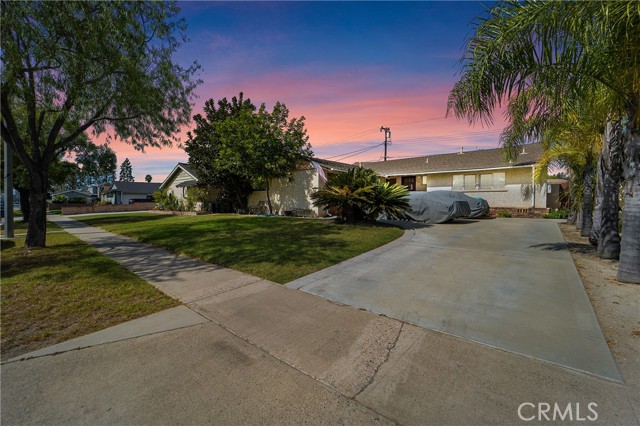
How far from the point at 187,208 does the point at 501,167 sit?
2460 centimetres

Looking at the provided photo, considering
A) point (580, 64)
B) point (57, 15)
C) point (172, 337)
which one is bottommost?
point (172, 337)

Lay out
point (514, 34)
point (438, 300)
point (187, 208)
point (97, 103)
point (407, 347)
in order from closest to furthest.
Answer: point (407, 347) → point (438, 300) → point (514, 34) → point (97, 103) → point (187, 208)

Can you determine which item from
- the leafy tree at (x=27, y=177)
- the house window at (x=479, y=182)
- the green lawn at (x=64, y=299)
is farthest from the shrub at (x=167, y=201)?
the house window at (x=479, y=182)

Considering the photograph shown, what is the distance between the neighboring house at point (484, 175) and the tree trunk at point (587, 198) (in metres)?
8.36

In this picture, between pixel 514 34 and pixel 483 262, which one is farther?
pixel 483 262

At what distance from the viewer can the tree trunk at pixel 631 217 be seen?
4.76m

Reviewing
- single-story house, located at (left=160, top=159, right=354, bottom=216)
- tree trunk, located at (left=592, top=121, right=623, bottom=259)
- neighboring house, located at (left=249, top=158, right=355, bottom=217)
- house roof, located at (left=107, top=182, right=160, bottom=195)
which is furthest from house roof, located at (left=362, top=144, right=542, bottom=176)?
house roof, located at (left=107, top=182, right=160, bottom=195)

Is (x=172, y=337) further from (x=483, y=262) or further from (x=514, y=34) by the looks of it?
(x=514, y=34)

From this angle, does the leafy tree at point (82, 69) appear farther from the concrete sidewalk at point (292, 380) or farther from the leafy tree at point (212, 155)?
the leafy tree at point (212, 155)

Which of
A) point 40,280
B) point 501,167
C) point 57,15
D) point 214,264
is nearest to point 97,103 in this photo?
point 57,15

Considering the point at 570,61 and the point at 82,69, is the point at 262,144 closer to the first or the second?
the point at 82,69

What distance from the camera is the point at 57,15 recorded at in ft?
18.9

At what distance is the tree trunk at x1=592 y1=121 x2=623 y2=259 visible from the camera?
6.55m

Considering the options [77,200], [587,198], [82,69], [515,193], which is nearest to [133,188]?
[77,200]
